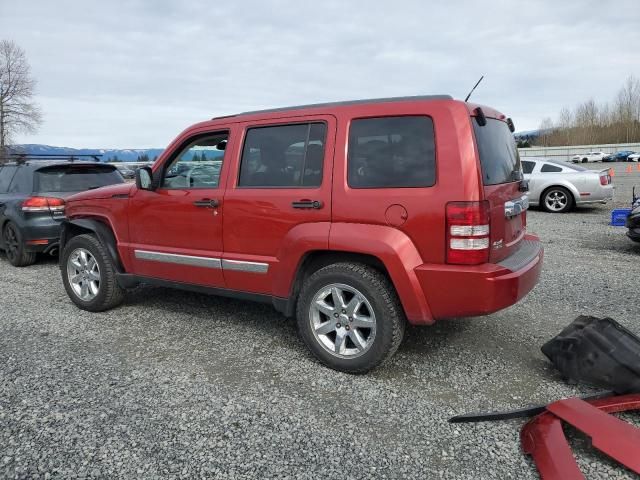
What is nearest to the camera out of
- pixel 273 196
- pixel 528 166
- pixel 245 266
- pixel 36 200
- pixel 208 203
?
pixel 273 196

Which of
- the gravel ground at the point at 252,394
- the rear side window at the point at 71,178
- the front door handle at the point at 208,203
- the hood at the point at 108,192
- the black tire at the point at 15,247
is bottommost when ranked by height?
the gravel ground at the point at 252,394

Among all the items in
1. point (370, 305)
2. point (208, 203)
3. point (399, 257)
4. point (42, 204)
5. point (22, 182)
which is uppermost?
point (22, 182)

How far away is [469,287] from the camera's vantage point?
10.2 ft

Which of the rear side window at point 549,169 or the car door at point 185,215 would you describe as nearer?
the car door at point 185,215

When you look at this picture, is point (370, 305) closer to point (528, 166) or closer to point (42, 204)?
point (42, 204)

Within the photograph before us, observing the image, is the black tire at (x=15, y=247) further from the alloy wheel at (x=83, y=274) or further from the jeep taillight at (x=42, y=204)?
the alloy wheel at (x=83, y=274)

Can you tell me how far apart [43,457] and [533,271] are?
130 inches

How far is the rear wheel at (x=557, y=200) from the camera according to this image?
41.3ft

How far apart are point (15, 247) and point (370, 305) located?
A: 252 inches

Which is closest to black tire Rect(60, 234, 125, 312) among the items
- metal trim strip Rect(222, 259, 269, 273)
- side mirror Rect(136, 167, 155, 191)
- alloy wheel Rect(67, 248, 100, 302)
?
alloy wheel Rect(67, 248, 100, 302)

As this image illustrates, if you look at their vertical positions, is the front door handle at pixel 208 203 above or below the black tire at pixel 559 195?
above

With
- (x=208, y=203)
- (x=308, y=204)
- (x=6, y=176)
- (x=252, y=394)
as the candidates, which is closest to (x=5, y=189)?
(x=6, y=176)

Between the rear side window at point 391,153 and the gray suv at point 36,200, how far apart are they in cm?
560

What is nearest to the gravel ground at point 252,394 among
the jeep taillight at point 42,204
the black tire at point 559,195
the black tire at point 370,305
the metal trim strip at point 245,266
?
the black tire at point 370,305
